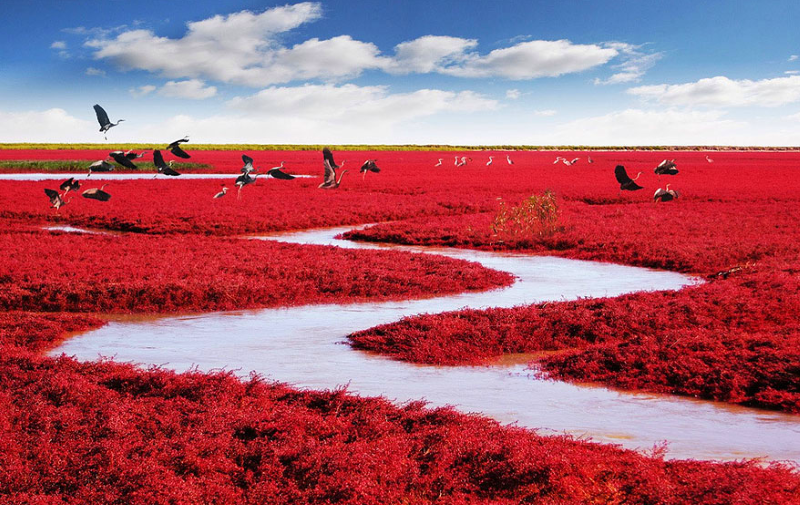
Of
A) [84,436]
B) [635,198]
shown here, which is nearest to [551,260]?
[84,436]

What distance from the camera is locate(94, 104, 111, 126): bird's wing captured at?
15102 millimetres

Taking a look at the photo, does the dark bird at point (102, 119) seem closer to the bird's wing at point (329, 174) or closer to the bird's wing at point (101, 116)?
the bird's wing at point (101, 116)

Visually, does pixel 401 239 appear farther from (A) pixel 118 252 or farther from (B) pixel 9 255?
(B) pixel 9 255

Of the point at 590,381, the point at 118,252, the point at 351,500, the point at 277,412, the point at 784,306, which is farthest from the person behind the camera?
the point at 118,252

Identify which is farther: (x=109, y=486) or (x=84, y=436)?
(x=84, y=436)

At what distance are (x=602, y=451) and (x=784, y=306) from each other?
26.6ft

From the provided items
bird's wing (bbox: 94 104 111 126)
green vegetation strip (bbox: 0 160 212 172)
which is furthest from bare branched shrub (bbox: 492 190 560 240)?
green vegetation strip (bbox: 0 160 212 172)

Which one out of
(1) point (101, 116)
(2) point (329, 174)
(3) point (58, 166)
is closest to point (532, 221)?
(2) point (329, 174)

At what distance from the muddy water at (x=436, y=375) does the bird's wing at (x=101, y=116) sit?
4581 millimetres

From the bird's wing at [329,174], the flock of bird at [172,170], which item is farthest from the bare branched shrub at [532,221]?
the bird's wing at [329,174]

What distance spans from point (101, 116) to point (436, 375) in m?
9.49

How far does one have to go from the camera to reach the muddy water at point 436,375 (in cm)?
734

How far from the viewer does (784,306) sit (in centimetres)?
1302

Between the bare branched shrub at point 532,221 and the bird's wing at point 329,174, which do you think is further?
the bird's wing at point 329,174
